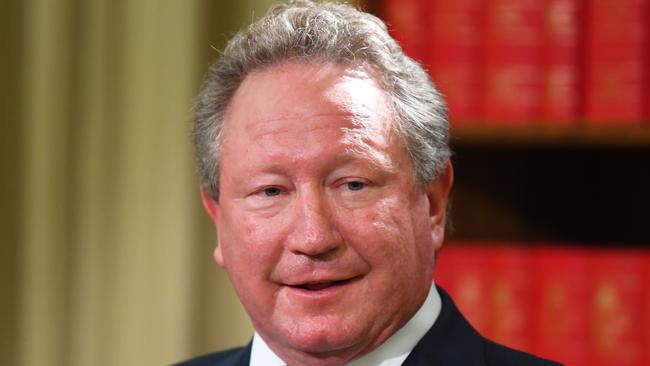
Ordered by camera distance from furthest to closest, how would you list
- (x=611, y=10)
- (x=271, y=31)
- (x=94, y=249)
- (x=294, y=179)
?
1. (x=94, y=249)
2. (x=611, y=10)
3. (x=271, y=31)
4. (x=294, y=179)

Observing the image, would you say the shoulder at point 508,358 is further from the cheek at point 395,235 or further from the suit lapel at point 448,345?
the cheek at point 395,235

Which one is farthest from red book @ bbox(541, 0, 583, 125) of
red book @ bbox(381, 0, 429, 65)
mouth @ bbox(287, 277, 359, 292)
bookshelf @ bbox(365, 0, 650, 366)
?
mouth @ bbox(287, 277, 359, 292)

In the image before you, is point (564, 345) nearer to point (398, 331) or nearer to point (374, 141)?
point (398, 331)

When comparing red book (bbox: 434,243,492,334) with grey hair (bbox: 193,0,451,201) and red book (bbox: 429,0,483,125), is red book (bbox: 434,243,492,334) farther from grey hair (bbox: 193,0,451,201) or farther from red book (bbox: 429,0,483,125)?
grey hair (bbox: 193,0,451,201)

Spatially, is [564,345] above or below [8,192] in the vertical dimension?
below

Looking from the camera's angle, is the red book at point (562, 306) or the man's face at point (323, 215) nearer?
the man's face at point (323, 215)

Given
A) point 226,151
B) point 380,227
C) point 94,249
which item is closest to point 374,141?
point 380,227

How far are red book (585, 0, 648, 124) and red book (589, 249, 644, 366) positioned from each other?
292 mm

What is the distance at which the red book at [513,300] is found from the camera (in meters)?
2.22

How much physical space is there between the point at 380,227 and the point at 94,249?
153 centimetres

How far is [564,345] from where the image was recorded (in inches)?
86.5

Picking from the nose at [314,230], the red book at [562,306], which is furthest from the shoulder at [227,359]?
the red book at [562,306]

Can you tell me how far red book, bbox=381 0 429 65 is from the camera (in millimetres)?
2199

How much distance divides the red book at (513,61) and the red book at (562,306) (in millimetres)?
309
